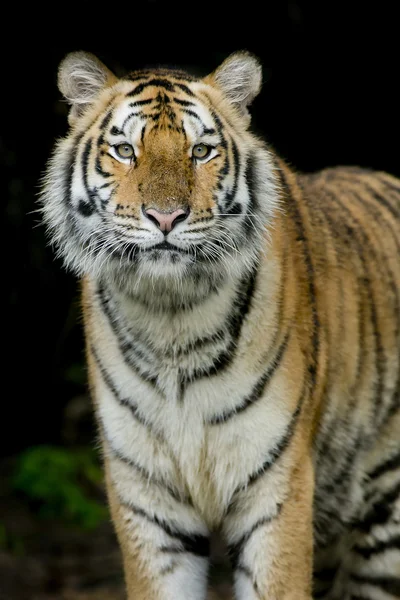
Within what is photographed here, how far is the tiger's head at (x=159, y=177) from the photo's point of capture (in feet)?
8.96

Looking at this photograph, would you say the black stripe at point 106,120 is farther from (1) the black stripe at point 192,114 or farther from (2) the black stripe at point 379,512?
(2) the black stripe at point 379,512

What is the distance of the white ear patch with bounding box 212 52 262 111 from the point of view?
310 centimetres

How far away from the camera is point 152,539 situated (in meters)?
3.07

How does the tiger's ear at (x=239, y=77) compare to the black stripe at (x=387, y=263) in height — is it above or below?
above

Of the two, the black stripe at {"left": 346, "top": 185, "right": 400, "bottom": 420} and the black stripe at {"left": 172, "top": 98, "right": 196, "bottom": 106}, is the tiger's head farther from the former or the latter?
the black stripe at {"left": 346, "top": 185, "right": 400, "bottom": 420}

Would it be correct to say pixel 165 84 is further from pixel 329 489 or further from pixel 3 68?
pixel 3 68

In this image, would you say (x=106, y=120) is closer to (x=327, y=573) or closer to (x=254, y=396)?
(x=254, y=396)

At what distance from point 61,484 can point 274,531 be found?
A: 9.78 feet

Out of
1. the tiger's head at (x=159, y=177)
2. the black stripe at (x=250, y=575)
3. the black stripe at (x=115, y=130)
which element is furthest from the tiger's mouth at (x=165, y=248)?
the black stripe at (x=250, y=575)

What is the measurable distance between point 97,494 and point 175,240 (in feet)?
11.5

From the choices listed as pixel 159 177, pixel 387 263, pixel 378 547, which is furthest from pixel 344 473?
pixel 159 177

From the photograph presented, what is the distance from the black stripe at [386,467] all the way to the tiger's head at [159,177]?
105cm

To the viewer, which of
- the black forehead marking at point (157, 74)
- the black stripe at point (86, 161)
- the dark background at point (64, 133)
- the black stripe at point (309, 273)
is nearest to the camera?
the black stripe at point (86, 161)

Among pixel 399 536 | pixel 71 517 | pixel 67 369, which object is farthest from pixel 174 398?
pixel 67 369
